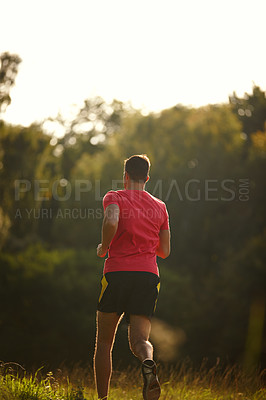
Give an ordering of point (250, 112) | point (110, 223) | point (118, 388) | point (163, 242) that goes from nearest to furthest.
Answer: point (110, 223)
point (163, 242)
point (118, 388)
point (250, 112)

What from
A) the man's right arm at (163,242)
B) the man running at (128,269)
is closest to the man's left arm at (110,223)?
the man running at (128,269)

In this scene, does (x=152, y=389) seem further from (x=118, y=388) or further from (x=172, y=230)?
(x=172, y=230)

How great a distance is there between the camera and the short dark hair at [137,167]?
11.3ft

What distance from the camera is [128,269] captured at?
3367 millimetres

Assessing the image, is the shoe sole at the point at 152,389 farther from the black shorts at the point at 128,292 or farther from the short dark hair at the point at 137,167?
the short dark hair at the point at 137,167

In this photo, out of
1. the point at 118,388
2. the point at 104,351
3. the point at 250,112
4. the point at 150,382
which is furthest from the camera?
the point at 250,112

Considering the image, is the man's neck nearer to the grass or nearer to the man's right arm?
the man's right arm

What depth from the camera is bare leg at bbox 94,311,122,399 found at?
3.39 metres

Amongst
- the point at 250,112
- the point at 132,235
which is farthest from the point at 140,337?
the point at 250,112

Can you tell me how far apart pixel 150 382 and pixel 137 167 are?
1323 millimetres

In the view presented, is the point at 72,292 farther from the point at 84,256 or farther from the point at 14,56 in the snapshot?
the point at 14,56

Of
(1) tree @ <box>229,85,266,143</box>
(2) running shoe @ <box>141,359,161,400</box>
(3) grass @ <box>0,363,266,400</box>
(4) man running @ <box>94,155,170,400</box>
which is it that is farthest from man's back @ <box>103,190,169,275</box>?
(1) tree @ <box>229,85,266,143</box>

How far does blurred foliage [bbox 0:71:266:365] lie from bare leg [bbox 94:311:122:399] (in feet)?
64.5

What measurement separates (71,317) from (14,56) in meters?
13.4
